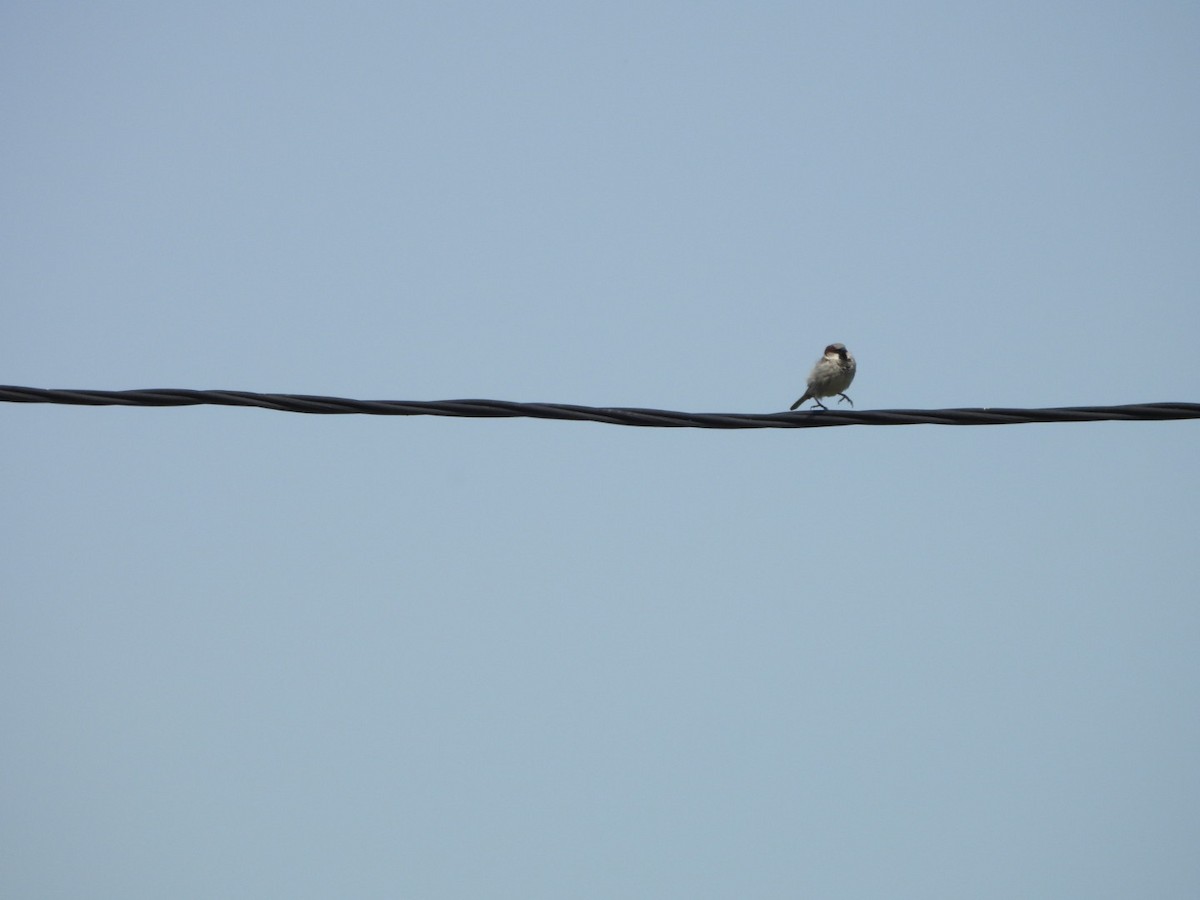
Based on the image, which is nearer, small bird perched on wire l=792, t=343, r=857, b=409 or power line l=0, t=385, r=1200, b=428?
power line l=0, t=385, r=1200, b=428

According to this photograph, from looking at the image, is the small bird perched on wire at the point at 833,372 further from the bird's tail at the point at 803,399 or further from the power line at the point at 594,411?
the power line at the point at 594,411

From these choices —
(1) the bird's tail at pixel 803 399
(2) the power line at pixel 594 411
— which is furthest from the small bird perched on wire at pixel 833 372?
(2) the power line at pixel 594 411

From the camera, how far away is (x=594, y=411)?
22.1 ft

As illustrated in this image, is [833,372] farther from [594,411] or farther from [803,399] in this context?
[594,411]

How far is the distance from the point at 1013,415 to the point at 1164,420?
0.72 metres

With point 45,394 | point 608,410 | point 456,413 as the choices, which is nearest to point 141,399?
point 45,394

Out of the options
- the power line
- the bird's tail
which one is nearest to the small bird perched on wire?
the bird's tail

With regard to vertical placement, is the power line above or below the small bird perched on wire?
below

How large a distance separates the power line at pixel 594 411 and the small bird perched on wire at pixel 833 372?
26.2 ft

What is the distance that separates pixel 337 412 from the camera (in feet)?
21.7

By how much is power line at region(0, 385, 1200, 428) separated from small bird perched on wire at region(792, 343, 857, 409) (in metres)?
7.98

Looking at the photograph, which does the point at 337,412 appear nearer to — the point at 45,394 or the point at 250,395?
the point at 250,395

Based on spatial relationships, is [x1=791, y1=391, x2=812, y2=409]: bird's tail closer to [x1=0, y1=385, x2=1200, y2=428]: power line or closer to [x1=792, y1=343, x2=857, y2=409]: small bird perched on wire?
[x1=792, y1=343, x2=857, y2=409]: small bird perched on wire

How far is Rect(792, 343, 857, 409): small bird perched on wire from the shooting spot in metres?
14.8
